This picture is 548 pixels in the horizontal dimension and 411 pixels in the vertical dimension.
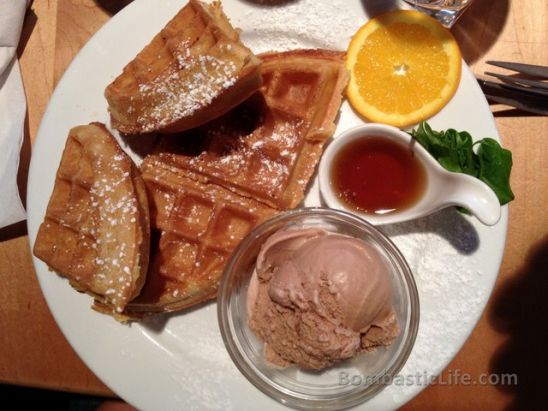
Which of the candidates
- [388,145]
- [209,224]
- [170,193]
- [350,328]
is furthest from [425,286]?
[170,193]

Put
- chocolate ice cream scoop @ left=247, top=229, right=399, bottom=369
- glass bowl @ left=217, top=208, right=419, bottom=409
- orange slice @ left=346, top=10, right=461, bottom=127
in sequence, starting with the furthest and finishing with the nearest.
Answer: orange slice @ left=346, top=10, right=461, bottom=127 < glass bowl @ left=217, top=208, right=419, bottom=409 < chocolate ice cream scoop @ left=247, top=229, right=399, bottom=369

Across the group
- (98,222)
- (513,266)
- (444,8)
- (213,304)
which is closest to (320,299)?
(213,304)

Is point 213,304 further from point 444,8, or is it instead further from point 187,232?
point 444,8

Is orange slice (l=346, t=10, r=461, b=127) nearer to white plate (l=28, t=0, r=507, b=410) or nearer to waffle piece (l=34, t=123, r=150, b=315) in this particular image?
white plate (l=28, t=0, r=507, b=410)

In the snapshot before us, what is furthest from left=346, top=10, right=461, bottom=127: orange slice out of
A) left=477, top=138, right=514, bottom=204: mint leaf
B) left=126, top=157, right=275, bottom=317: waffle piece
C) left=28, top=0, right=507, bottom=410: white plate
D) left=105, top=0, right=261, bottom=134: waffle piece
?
left=126, top=157, right=275, bottom=317: waffle piece

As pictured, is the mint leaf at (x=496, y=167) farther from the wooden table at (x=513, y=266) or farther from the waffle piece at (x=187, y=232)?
the waffle piece at (x=187, y=232)
